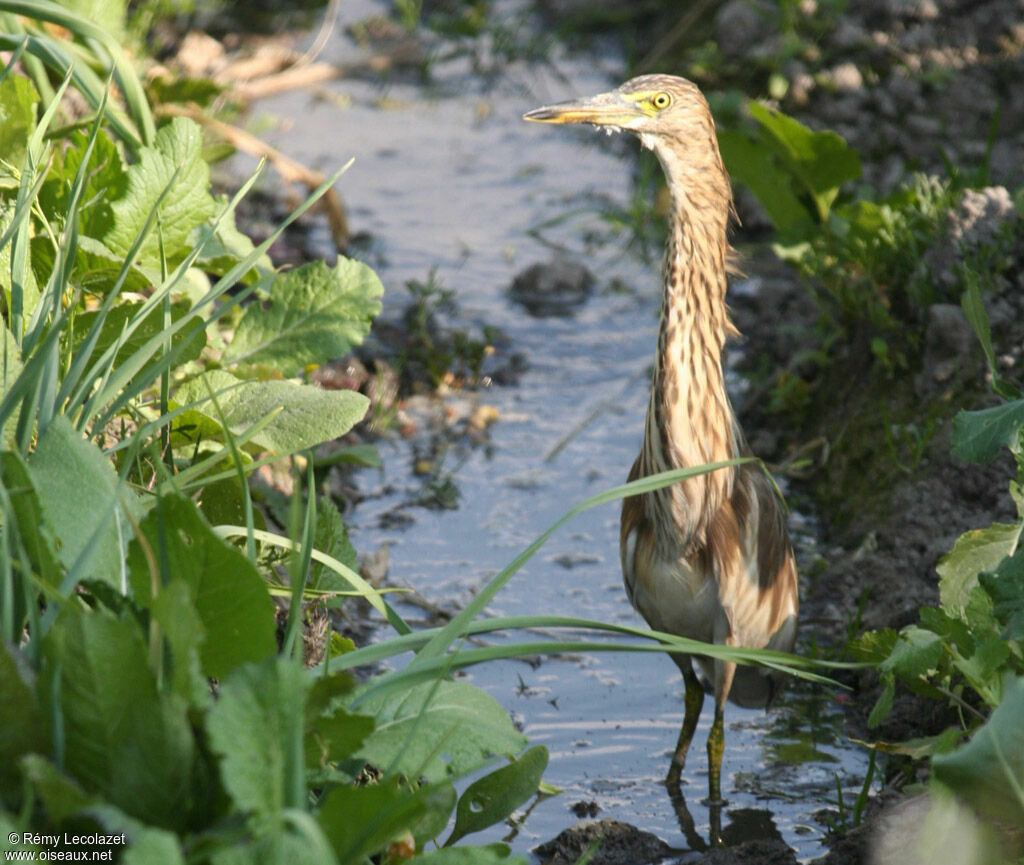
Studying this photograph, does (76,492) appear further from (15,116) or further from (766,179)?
(766,179)

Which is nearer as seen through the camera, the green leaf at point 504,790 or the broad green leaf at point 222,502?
the green leaf at point 504,790

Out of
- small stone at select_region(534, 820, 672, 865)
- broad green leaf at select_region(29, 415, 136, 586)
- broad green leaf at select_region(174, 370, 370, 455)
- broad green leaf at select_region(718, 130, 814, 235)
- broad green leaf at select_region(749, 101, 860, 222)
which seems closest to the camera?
broad green leaf at select_region(29, 415, 136, 586)

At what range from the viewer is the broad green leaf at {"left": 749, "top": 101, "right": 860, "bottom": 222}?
15.2ft

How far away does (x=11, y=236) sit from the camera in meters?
2.36

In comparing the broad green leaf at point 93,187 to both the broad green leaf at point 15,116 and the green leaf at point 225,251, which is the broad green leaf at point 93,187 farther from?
the green leaf at point 225,251

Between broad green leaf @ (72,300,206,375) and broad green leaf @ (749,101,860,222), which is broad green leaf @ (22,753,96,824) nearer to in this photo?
broad green leaf @ (72,300,206,375)

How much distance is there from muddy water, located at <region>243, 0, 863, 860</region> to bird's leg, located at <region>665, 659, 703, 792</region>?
6 cm

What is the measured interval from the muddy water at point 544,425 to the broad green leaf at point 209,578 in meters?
1.22

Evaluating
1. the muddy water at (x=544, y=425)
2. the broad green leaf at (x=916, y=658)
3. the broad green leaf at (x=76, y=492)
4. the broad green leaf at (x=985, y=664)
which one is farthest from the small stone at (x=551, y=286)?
the broad green leaf at (x=76, y=492)

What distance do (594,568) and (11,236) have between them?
8.01ft

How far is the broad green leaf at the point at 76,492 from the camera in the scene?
203 centimetres

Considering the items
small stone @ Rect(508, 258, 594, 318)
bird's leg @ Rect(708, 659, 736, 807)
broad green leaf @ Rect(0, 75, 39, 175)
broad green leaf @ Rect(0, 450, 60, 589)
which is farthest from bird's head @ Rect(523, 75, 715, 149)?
small stone @ Rect(508, 258, 594, 318)

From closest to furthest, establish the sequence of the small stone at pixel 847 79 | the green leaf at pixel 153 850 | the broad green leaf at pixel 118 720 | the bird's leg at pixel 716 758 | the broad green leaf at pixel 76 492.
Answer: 1. the green leaf at pixel 153 850
2. the broad green leaf at pixel 118 720
3. the broad green leaf at pixel 76 492
4. the bird's leg at pixel 716 758
5. the small stone at pixel 847 79

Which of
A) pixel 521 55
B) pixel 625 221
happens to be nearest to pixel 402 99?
pixel 521 55
